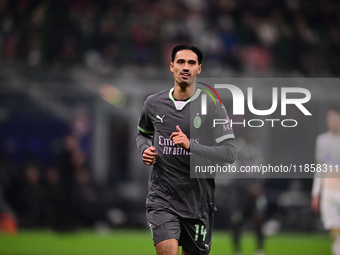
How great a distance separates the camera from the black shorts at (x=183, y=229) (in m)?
4.35

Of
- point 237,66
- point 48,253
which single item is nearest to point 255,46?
point 237,66

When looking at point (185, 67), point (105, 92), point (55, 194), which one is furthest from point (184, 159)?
point (105, 92)

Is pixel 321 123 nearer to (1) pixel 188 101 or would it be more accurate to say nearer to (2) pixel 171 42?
(2) pixel 171 42

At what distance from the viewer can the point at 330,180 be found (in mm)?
7656

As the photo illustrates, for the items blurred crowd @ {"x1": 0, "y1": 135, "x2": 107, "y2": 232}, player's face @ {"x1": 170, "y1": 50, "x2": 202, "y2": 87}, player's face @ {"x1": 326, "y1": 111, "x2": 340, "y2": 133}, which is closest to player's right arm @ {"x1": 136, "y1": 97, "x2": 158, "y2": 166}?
player's face @ {"x1": 170, "y1": 50, "x2": 202, "y2": 87}

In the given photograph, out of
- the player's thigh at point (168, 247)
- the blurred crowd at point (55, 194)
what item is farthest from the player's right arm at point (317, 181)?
the blurred crowd at point (55, 194)

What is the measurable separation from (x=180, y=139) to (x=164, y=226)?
78cm

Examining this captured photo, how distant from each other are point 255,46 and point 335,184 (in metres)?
7.65

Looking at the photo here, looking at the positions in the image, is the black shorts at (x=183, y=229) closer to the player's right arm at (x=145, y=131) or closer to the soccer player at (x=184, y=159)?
the soccer player at (x=184, y=159)

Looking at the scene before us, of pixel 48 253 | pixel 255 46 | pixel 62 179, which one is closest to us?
pixel 48 253

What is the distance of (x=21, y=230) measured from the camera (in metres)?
12.0

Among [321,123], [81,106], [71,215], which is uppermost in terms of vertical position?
[81,106]

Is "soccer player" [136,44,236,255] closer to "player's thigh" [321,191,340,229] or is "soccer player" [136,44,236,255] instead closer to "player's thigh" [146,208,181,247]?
"player's thigh" [146,208,181,247]

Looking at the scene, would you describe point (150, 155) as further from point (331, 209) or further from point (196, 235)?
point (331, 209)
